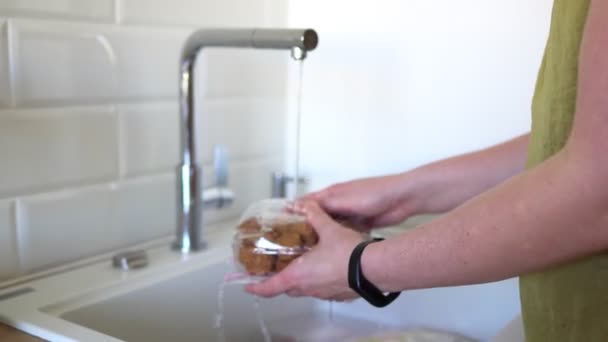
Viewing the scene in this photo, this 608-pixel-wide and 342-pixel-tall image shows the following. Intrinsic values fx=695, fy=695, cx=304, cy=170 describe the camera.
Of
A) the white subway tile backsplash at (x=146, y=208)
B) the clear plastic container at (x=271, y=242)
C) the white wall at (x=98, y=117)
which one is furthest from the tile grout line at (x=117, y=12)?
the clear plastic container at (x=271, y=242)

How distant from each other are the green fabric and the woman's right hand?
27cm

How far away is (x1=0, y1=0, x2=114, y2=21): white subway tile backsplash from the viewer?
75cm

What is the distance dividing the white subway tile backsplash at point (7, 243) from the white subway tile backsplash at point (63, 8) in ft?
0.70

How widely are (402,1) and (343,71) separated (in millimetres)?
144

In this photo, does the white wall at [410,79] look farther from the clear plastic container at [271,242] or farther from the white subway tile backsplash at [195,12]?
the clear plastic container at [271,242]

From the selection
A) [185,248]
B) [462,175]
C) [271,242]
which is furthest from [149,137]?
[462,175]

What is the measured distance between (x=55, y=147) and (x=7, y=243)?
122 millimetres

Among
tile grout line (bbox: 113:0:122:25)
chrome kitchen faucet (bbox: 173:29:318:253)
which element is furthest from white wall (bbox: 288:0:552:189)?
tile grout line (bbox: 113:0:122:25)

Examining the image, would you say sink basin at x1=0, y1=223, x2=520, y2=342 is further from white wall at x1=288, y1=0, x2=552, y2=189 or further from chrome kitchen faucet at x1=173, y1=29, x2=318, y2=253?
white wall at x1=288, y1=0, x2=552, y2=189

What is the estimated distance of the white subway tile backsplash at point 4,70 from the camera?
745 mm

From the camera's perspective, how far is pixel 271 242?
720 millimetres

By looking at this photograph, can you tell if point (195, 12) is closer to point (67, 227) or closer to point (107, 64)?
point (107, 64)

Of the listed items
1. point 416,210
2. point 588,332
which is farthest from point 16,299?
point 588,332

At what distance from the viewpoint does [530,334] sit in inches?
23.2
